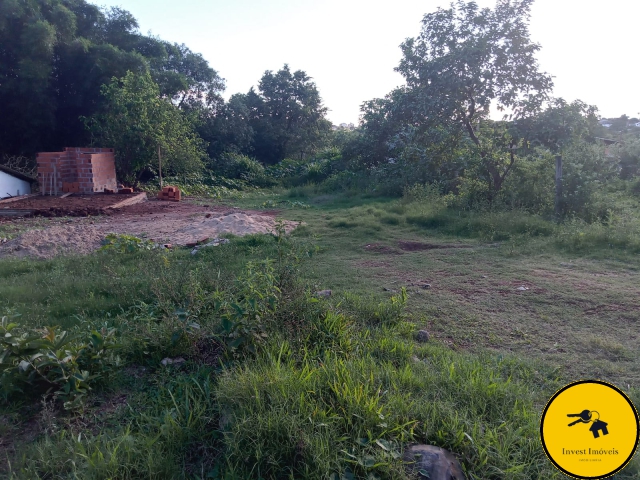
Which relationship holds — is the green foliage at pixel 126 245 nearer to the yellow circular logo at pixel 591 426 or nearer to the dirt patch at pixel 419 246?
the dirt patch at pixel 419 246

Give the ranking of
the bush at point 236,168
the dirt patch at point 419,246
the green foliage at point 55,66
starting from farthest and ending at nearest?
the bush at point 236,168 < the green foliage at point 55,66 < the dirt patch at point 419,246

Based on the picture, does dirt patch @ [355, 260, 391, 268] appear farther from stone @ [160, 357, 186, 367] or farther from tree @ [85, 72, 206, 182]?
tree @ [85, 72, 206, 182]

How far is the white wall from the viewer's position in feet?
48.1

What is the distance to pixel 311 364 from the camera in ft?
10.4

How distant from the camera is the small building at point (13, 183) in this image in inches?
579

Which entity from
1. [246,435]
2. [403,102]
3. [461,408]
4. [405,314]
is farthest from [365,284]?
[403,102]

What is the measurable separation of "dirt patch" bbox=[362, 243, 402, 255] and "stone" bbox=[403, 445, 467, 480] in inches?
199

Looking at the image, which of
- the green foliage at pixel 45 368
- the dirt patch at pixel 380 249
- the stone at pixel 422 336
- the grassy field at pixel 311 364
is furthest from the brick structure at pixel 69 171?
the stone at pixel 422 336

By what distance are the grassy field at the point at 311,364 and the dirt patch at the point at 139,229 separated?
1.23 metres

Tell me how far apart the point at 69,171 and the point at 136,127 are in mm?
2636

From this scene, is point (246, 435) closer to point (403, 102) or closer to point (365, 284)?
point (365, 284)

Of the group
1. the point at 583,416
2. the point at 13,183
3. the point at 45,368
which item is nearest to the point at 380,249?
the point at 45,368

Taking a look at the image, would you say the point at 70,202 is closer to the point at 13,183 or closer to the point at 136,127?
the point at 13,183

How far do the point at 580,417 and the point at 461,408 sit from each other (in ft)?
4.90
